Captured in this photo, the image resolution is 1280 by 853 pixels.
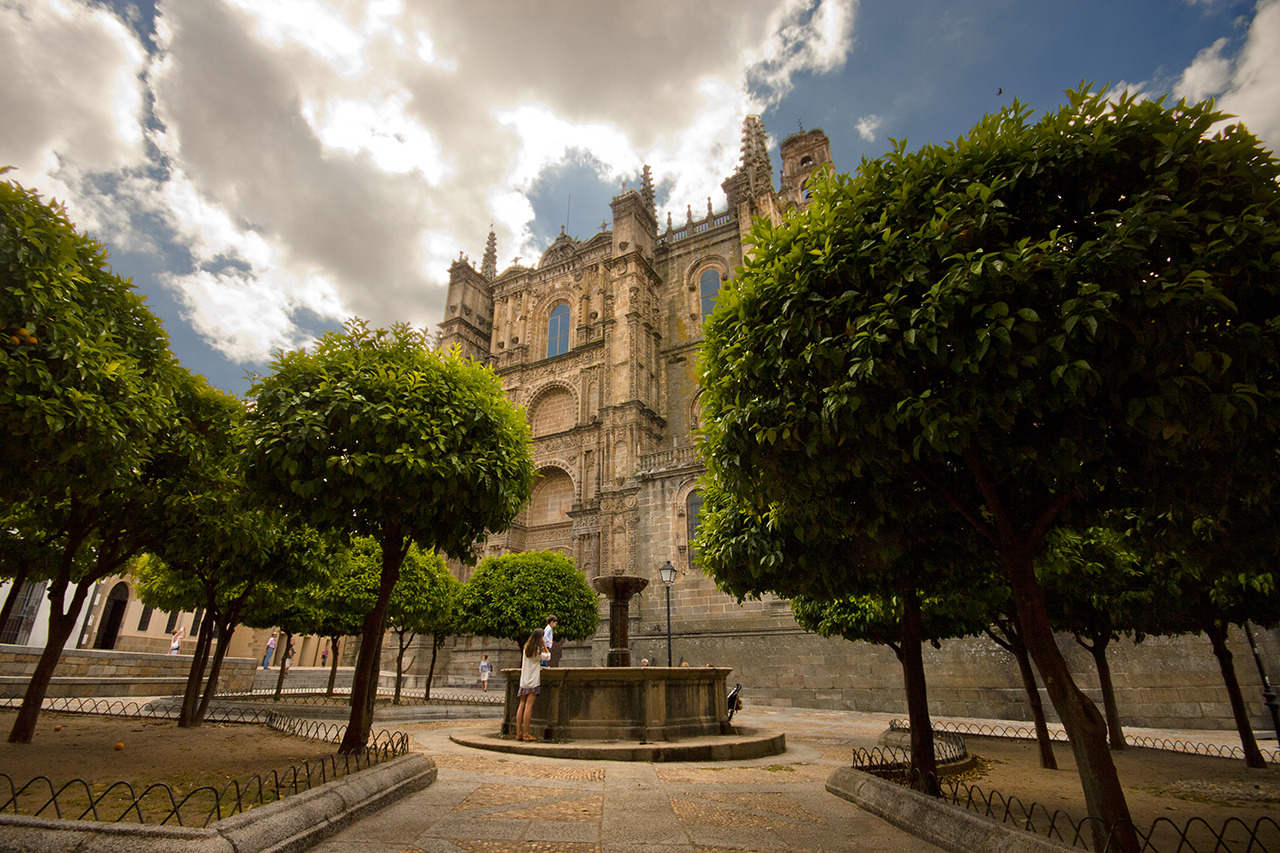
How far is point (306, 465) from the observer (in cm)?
671

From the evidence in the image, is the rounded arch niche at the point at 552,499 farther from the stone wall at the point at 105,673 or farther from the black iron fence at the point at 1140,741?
the black iron fence at the point at 1140,741

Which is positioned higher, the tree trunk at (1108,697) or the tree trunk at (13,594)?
the tree trunk at (13,594)

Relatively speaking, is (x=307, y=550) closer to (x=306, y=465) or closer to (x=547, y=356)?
(x=306, y=465)

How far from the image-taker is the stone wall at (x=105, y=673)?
1328 cm

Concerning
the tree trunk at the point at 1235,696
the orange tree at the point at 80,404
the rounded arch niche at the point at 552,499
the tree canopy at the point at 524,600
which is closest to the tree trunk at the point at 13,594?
the orange tree at the point at 80,404

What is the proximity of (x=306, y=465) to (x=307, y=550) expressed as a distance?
15.2 feet

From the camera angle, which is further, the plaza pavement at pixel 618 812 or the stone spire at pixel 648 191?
the stone spire at pixel 648 191

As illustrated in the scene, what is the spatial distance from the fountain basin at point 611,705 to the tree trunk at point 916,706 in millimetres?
3691

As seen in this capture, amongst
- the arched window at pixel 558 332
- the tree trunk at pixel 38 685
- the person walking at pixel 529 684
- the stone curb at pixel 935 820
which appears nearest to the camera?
the stone curb at pixel 935 820

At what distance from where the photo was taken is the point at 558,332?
37.5 m

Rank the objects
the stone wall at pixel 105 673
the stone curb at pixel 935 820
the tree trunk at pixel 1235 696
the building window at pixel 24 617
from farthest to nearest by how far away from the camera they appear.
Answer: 1. the building window at pixel 24 617
2. the stone wall at pixel 105 673
3. the tree trunk at pixel 1235 696
4. the stone curb at pixel 935 820

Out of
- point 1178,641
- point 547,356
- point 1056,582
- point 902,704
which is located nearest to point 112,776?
point 1056,582

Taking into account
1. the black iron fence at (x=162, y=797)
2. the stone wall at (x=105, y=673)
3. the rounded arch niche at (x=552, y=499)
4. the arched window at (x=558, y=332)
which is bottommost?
the black iron fence at (x=162, y=797)

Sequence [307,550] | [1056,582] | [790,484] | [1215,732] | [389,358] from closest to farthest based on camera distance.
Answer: [790,484] < [389,358] < [1056,582] < [307,550] < [1215,732]
